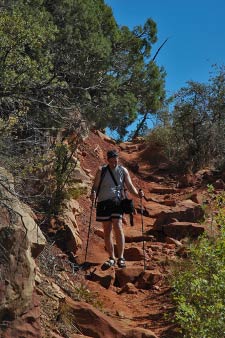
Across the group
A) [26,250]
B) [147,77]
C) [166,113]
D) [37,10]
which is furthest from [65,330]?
[166,113]

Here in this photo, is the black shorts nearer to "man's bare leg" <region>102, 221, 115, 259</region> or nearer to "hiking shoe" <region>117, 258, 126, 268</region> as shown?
"man's bare leg" <region>102, 221, 115, 259</region>

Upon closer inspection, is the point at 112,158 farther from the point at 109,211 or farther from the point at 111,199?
the point at 109,211

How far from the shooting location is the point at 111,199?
27.6 ft

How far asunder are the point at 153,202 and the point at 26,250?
33.5ft

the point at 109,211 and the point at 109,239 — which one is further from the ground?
the point at 109,211

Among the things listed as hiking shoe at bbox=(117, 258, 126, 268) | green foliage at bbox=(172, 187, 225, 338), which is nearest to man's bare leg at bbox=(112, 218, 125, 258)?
hiking shoe at bbox=(117, 258, 126, 268)

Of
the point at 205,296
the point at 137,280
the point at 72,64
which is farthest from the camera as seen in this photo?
the point at 72,64

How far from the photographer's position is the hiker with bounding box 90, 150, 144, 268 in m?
8.38

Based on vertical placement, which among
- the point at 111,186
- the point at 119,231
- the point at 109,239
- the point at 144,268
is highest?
the point at 111,186

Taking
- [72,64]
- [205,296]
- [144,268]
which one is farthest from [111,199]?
[72,64]

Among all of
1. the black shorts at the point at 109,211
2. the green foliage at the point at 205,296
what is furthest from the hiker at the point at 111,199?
the green foliage at the point at 205,296

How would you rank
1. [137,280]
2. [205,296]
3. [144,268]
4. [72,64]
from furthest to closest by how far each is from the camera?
[72,64], [144,268], [137,280], [205,296]

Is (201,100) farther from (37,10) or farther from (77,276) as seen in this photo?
(77,276)

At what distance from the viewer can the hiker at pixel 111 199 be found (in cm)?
838
